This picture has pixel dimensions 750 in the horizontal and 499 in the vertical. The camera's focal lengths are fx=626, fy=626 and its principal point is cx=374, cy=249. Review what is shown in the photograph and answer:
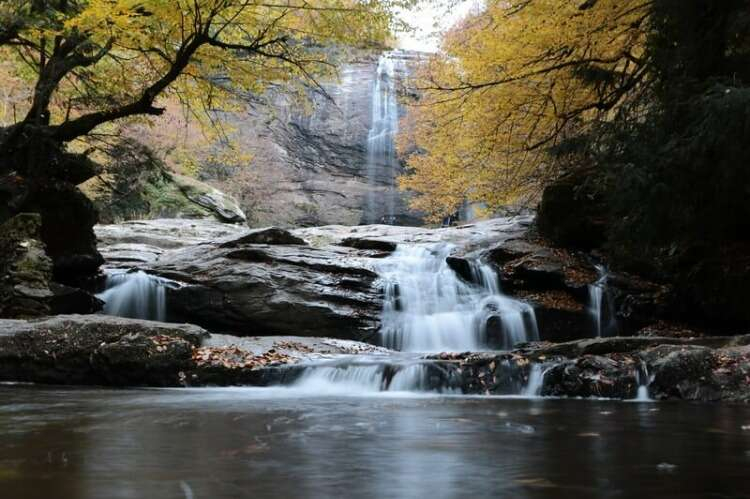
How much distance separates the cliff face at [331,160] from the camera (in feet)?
98.0

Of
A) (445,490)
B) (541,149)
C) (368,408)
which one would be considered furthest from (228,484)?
(541,149)

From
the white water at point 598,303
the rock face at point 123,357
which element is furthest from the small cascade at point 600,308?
the rock face at point 123,357

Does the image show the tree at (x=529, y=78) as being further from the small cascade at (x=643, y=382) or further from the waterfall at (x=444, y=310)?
the small cascade at (x=643, y=382)

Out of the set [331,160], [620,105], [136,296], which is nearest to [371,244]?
[136,296]

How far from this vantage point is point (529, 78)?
35.1ft

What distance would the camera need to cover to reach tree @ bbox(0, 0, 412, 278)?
8.70 metres

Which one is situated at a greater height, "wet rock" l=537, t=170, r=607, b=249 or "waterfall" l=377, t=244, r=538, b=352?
"wet rock" l=537, t=170, r=607, b=249

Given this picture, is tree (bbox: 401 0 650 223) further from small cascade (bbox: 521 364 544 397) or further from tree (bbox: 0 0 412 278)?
small cascade (bbox: 521 364 544 397)

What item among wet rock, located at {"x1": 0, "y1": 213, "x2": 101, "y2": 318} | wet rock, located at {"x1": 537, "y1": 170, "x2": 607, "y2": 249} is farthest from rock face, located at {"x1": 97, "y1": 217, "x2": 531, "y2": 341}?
wet rock, located at {"x1": 0, "y1": 213, "x2": 101, "y2": 318}

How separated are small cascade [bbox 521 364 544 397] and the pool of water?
983 millimetres

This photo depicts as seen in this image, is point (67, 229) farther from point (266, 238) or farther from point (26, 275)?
point (266, 238)

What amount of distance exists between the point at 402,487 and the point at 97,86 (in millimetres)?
11011

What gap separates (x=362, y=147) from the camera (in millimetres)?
A: 32875

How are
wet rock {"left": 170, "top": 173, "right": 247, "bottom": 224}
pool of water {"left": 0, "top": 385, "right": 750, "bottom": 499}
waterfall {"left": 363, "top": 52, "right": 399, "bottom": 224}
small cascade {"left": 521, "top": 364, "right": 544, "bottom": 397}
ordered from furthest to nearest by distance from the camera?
1. waterfall {"left": 363, "top": 52, "right": 399, "bottom": 224}
2. wet rock {"left": 170, "top": 173, "right": 247, "bottom": 224}
3. small cascade {"left": 521, "top": 364, "right": 544, "bottom": 397}
4. pool of water {"left": 0, "top": 385, "right": 750, "bottom": 499}
